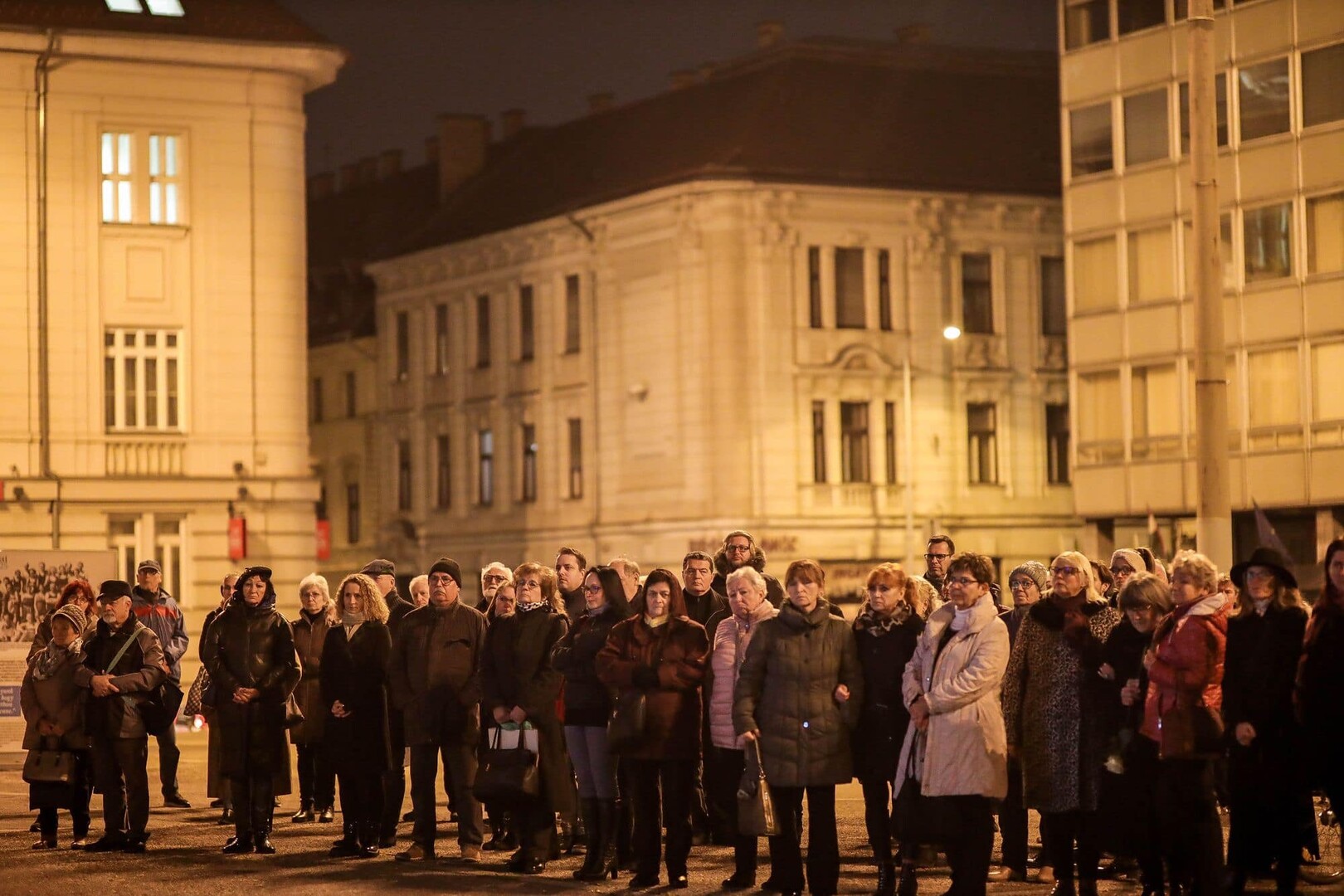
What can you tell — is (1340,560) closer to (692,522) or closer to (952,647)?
(952,647)

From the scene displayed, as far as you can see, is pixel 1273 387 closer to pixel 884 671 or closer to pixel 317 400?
pixel 884 671

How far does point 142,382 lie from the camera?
45.3 meters

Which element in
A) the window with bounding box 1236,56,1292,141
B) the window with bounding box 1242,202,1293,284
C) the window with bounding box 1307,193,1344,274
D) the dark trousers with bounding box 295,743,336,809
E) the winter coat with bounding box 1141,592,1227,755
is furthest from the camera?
the window with bounding box 1242,202,1293,284

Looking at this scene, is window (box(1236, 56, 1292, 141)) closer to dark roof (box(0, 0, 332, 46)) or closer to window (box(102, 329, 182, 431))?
dark roof (box(0, 0, 332, 46))

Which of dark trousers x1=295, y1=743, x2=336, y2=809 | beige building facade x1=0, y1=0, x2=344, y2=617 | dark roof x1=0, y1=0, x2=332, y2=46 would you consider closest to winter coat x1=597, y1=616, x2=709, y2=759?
dark trousers x1=295, y1=743, x2=336, y2=809

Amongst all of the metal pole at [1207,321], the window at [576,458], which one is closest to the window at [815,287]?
the window at [576,458]

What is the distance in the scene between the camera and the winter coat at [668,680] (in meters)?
16.6

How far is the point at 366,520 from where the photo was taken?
7688 centimetres

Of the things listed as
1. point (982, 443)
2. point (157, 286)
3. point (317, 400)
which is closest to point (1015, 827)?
point (157, 286)

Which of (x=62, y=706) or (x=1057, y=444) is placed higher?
(x=1057, y=444)

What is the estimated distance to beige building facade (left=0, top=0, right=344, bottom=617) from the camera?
44438mm

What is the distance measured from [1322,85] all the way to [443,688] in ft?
103

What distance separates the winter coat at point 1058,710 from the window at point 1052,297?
164 feet

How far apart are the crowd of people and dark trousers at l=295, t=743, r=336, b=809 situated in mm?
240
